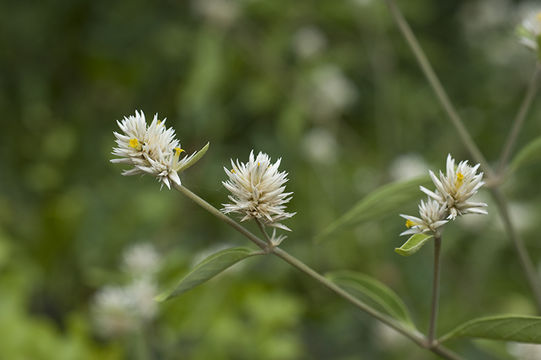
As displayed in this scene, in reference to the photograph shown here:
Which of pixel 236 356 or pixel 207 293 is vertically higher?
pixel 207 293

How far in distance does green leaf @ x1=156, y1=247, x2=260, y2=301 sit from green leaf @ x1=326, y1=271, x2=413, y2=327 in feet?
0.62

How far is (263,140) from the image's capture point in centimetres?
213

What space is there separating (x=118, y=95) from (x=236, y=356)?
1457mm

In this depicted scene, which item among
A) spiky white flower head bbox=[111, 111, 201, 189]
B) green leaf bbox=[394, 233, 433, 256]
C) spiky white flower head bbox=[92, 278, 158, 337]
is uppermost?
spiky white flower head bbox=[92, 278, 158, 337]

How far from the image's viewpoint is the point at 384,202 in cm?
84

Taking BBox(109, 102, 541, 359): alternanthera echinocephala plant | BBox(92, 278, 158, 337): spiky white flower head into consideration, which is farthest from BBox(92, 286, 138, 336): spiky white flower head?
BBox(109, 102, 541, 359): alternanthera echinocephala plant

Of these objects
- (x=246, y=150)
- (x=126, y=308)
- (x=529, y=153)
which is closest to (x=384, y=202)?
(x=529, y=153)

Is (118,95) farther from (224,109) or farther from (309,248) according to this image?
(309,248)

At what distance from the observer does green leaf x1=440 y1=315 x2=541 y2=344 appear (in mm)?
638

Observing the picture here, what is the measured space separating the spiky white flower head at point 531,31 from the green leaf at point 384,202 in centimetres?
26

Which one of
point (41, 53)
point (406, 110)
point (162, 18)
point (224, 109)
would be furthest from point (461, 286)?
point (41, 53)

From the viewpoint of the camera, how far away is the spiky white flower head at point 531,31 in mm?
866

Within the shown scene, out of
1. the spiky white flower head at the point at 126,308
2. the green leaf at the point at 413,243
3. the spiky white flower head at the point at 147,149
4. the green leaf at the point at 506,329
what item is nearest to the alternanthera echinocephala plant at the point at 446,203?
the green leaf at the point at 413,243

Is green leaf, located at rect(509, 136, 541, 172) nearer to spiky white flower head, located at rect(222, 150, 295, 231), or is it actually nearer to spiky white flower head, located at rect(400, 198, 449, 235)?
spiky white flower head, located at rect(400, 198, 449, 235)
